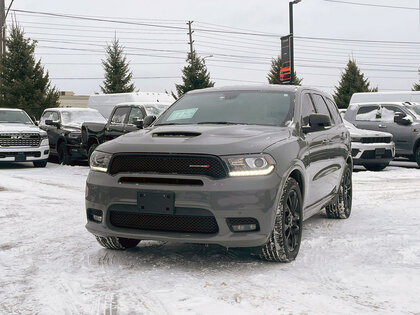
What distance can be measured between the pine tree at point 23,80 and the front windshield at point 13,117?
19.3m

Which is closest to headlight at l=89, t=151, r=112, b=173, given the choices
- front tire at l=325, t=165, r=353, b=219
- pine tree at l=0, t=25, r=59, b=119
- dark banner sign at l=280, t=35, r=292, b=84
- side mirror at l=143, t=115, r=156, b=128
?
side mirror at l=143, t=115, r=156, b=128

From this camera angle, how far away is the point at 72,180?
12.5 m

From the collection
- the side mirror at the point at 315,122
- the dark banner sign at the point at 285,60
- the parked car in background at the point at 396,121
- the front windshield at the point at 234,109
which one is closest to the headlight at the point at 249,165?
the front windshield at the point at 234,109

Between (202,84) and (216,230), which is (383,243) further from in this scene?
(202,84)

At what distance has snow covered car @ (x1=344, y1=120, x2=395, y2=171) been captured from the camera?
1458cm

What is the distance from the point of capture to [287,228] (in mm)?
5180

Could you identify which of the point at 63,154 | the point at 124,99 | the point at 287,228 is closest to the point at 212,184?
the point at 287,228

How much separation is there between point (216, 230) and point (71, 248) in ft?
6.08

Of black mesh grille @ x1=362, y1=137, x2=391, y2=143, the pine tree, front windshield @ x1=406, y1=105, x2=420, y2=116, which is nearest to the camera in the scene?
black mesh grille @ x1=362, y1=137, x2=391, y2=143

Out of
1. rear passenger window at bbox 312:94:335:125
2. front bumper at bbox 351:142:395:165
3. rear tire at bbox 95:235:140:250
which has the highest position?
rear passenger window at bbox 312:94:335:125

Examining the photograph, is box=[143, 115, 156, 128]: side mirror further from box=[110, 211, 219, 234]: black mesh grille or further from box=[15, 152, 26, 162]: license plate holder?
box=[15, 152, 26, 162]: license plate holder

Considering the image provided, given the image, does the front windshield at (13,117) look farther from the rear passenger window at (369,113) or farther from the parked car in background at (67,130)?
the rear passenger window at (369,113)

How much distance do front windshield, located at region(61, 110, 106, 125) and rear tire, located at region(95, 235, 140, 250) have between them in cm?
1243

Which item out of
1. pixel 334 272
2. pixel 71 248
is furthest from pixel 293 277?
pixel 71 248
